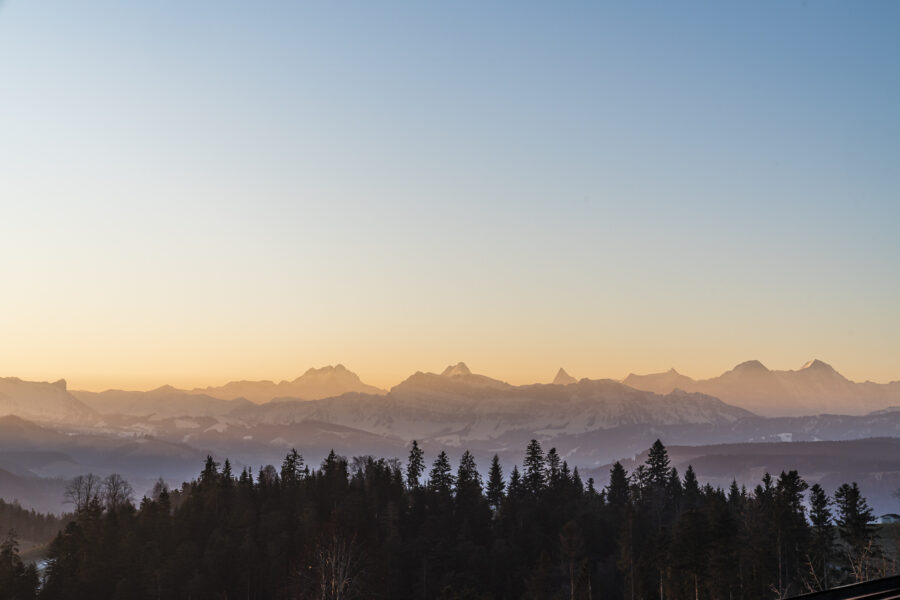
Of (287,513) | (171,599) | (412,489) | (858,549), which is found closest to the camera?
(858,549)

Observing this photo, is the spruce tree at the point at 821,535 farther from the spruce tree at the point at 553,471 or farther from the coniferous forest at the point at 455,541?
the spruce tree at the point at 553,471

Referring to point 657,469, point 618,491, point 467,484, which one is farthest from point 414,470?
point 657,469

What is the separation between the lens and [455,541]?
129000mm

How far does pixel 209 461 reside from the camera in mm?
153375

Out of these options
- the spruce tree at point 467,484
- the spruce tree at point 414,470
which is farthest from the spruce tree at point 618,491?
the spruce tree at point 414,470

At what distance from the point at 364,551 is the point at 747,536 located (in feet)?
176

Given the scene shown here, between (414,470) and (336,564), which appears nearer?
(336,564)

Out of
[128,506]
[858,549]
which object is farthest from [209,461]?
[858,549]

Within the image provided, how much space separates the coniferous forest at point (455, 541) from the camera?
9744 cm

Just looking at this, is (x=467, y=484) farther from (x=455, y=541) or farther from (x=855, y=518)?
(x=855, y=518)

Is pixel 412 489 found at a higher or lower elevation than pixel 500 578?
higher

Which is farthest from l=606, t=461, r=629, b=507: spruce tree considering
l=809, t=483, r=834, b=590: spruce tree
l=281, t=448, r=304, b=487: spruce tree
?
l=281, t=448, r=304, b=487: spruce tree

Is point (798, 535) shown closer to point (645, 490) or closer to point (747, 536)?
point (747, 536)

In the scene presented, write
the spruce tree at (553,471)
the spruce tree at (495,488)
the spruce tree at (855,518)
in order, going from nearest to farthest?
the spruce tree at (855,518) → the spruce tree at (553,471) → the spruce tree at (495,488)
